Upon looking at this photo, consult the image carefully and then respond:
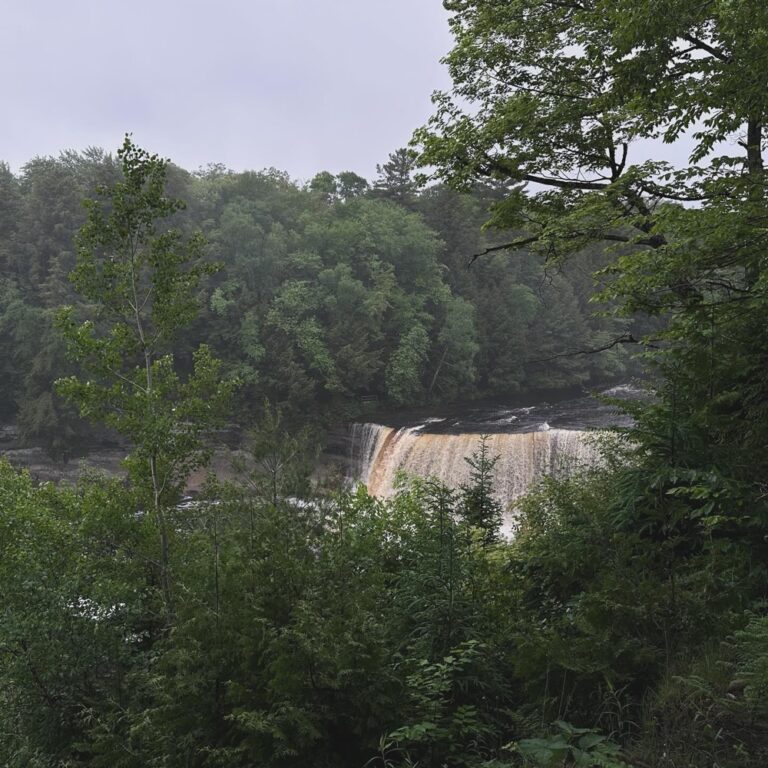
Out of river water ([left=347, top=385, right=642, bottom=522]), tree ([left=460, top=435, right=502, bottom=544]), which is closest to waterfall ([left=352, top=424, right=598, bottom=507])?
river water ([left=347, top=385, right=642, bottom=522])

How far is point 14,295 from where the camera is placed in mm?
32594

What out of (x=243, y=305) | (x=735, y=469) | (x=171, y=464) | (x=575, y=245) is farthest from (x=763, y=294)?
(x=243, y=305)

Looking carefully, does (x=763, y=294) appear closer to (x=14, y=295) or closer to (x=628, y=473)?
(x=628, y=473)

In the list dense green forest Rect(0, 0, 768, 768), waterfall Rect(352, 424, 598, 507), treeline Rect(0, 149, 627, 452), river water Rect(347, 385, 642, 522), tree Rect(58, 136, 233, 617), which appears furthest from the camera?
treeline Rect(0, 149, 627, 452)

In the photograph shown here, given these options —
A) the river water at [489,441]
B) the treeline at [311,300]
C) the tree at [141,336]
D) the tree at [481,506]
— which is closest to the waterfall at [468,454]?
the river water at [489,441]

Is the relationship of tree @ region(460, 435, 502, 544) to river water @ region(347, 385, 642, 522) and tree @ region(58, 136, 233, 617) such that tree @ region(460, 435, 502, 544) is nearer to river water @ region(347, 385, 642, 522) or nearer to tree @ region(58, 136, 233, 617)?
tree @ region(58, 136, 233, 617)

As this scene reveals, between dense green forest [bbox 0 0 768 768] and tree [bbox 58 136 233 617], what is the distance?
0.14 ft

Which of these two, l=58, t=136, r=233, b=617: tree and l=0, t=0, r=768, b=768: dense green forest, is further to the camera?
l=58, t=136, r=233, b=617: tree

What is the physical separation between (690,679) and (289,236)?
3528 centimetres

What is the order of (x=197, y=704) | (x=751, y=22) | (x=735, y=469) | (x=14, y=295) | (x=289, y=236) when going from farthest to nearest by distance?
(x=289, y=236), (x=14, y=295), (x=751, y=22), (x=735, y=469), (x=197, y=704)

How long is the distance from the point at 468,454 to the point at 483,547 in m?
14.3

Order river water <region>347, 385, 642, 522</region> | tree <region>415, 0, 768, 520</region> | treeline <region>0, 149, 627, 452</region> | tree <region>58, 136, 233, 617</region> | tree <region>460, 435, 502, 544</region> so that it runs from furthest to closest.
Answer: treeline <region>0, 149, 627, 452</region>, river water <region>347, 385, 642, 522</region>, tree <region>460, 435, 502, 544</region>, tree <region>58, 136, 233, 617</region>, tree <region>415, 0, 768, 520</region>

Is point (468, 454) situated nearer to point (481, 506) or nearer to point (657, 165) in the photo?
point (481, 506)

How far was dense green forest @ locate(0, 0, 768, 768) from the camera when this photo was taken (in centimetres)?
358
